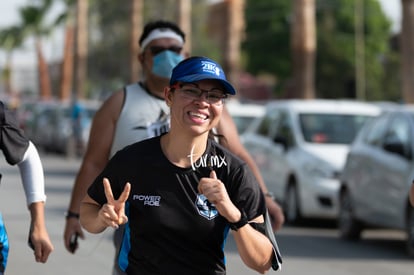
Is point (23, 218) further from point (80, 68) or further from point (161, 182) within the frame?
point (80, 68)

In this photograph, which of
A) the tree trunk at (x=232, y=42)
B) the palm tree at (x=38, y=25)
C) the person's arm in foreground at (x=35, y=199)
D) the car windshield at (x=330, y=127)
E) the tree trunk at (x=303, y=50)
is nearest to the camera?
the person's arm in foreground at (x=35, y=199)

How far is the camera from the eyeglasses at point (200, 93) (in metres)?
4.69

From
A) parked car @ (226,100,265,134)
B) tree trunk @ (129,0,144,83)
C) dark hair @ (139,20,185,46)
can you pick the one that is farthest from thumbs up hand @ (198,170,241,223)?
tree trunk @ (129,0,144,83)

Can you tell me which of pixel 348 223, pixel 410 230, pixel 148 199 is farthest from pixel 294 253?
pixel 148 199

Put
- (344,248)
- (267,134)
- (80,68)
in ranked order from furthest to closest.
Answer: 1. (80,68)
2. (267,134)
3. (344,248)

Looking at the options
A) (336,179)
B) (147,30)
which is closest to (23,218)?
(336,179)

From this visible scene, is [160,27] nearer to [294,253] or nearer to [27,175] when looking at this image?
[27,175]

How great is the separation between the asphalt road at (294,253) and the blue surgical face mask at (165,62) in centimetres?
281

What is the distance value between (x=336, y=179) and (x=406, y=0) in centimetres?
936

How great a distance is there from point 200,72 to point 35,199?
131 cm

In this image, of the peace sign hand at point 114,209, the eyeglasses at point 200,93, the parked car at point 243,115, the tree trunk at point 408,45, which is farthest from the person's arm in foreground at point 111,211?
the tree trunk at point 408,45

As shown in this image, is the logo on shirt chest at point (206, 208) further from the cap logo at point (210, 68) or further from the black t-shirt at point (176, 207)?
the cap logo at point (210, 68)

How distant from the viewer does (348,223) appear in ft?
46.9

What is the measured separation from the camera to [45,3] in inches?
3014
